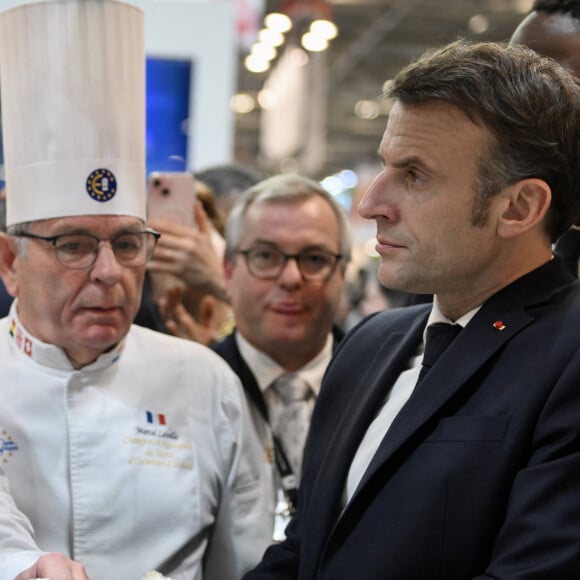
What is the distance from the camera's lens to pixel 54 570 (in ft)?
5.69

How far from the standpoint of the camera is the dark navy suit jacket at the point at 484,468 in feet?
5.21

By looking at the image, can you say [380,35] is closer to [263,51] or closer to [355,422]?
[263,51]

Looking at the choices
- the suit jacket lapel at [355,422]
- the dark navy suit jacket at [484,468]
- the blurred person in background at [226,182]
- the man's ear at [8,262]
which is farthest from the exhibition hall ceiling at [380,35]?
the dark navy suit jacket at [484,468]

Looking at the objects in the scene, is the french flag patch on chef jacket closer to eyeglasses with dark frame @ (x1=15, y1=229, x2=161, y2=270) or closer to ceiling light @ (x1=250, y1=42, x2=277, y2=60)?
eyeglasses with dark frame @ (x1=15, y1=229, x2=161, y2=270)

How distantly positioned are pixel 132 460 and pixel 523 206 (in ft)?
3.34

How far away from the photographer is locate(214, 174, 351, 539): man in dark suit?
282cm

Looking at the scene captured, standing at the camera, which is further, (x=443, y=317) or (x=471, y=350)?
(x=443, y=317)

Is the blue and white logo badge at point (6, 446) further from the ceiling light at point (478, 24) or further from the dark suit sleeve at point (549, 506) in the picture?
the ceiling light at point (478, 24)

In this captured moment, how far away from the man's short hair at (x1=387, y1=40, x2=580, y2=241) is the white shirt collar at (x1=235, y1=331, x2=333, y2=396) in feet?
3.71

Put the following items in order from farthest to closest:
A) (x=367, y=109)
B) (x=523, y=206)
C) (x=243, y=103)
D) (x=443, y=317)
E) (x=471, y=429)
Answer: (x=367, y=109) < (x=243, y=103) < (x=443, y=317) < (x=523, y=206) < (x=471, y=429)

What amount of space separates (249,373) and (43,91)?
35.2 inches

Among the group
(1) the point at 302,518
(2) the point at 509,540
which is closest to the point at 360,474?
(1) the point at 302,518

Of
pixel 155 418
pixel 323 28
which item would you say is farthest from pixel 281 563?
pixel 323 28

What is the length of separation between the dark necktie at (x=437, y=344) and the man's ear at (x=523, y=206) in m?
0.20
